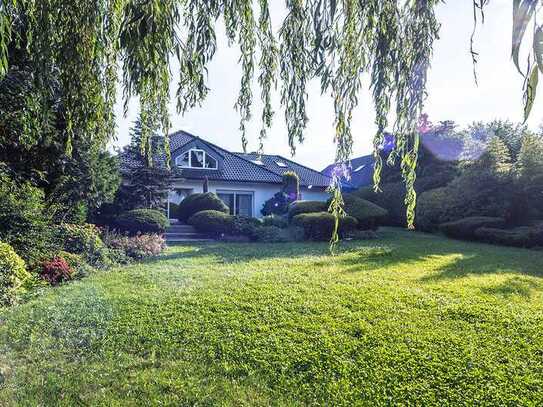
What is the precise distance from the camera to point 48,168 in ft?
31.8

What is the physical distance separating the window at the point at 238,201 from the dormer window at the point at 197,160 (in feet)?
5.64

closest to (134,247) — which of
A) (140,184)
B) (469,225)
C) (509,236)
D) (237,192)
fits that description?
(140,184)

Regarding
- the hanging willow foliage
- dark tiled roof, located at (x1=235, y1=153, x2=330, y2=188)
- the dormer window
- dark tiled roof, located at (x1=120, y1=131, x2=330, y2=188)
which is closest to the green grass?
the hanging willow foliage

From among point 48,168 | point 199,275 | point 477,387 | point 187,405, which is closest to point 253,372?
point 187,405

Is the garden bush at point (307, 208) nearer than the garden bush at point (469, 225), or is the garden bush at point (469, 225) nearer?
the garden bush at point (469, 225)

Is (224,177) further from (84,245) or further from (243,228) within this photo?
(84,245)

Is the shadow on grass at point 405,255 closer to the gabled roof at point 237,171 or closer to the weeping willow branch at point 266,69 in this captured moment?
the weeping willow branch at point 266,69

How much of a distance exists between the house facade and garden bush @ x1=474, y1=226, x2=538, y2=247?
11.3 meters

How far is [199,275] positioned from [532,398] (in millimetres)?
5580

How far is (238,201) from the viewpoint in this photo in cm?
2319

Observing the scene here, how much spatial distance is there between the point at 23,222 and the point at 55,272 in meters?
1.12

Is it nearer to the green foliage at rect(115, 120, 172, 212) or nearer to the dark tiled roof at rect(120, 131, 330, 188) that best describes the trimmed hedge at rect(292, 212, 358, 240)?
the green foliage at rect(115, 120, 172, 212)

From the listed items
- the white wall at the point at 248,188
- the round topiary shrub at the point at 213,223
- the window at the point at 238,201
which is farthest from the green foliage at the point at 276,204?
the round topiary shrub at the point at 213,223

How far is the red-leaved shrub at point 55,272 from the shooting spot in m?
6.96
